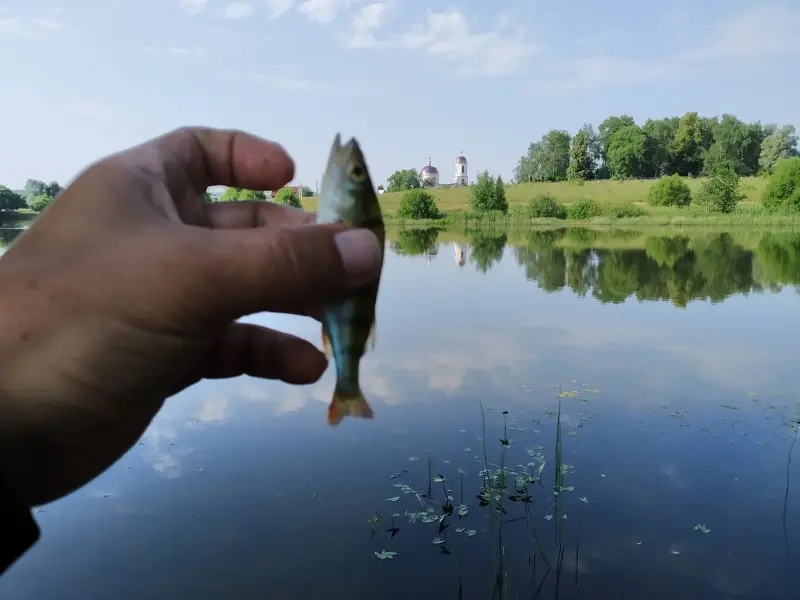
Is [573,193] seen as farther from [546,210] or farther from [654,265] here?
[654,265]

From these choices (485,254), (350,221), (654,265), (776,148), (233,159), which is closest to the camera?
(350,221)

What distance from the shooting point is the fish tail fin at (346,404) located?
8.21ft

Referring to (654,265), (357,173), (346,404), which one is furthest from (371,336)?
(654,265)

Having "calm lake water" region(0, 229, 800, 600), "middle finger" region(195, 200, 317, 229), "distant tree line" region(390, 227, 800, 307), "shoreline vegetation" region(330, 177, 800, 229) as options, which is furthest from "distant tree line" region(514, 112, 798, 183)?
"middle finger" region(195, 200, 317, 229)

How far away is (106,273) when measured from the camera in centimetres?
181

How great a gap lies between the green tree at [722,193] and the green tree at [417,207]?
36.2 m

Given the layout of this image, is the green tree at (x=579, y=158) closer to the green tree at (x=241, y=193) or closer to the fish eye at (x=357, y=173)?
the green tree at (x=241, y=193)

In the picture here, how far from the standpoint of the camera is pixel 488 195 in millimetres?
90688

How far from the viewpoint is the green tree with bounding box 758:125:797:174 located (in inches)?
4360

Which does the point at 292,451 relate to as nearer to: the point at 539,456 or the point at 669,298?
the point at 539,456

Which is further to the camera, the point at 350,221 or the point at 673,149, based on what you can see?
the point at 673,149

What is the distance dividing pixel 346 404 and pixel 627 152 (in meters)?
120

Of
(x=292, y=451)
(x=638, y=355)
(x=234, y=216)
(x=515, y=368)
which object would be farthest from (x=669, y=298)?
(x=234, y=216)

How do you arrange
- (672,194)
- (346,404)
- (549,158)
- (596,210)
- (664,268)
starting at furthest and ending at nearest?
(549,158) < (672,194) < (596,210) < (664,268) < (346,404)
